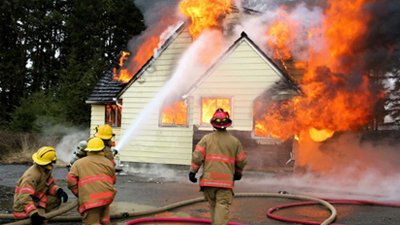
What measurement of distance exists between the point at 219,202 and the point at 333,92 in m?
8.86

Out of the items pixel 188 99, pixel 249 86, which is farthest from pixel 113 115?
pixel 249 86

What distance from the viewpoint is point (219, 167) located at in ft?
18.9

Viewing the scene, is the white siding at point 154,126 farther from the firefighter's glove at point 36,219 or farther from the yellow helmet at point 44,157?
the firefighter's glove at point 36,219

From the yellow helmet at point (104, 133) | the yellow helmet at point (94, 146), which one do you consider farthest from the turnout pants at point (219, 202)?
the yellow helmet at point (104, 133)

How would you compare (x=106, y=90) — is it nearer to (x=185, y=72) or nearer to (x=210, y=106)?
(x=185, y=72)

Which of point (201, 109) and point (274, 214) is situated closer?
point (274, 214)

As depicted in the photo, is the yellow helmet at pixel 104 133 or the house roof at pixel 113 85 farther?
the house roof at pixel 113 85

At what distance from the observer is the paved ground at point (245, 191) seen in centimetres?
738

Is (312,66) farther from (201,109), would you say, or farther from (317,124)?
(201,109)

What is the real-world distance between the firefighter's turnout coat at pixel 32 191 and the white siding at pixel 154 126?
9.55 metres

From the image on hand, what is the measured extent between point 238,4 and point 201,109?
462cm

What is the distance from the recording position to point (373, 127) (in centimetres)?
1533

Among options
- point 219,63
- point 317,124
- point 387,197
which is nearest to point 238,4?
point 219,63

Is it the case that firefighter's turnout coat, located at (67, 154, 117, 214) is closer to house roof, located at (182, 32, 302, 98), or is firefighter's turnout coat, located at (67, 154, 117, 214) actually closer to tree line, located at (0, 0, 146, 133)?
house roof, located at (182, 32, 302, 98)
